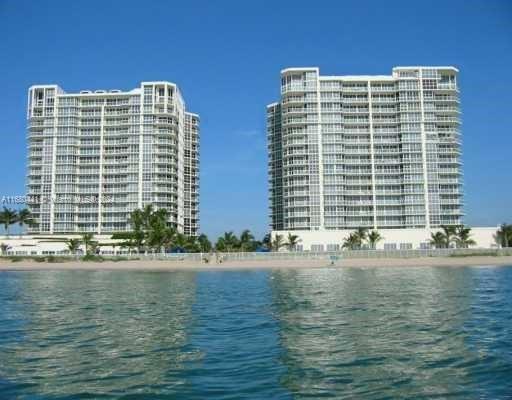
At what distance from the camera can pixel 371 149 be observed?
133125 mm

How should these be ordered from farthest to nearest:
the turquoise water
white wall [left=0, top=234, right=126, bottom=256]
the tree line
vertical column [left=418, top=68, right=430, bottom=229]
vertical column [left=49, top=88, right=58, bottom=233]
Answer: vertical column [left=49, top=88, right=58, bottom=233] → vertical column [left=418, top=68, right=430, bottom=229] → white wall [left=0, top=234, right=126, bottom=256] → the tree line → the turquoise water

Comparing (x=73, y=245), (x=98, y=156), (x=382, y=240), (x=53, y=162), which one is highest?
(x=98, y=156)

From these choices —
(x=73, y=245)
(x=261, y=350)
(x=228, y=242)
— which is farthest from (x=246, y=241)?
(x=261, y=350)

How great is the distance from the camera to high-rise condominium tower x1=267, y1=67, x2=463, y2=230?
12900cm

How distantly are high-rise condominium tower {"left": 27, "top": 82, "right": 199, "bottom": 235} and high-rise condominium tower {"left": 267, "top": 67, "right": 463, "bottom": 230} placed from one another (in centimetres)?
3647

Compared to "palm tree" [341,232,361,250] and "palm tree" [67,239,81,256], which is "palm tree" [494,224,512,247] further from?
"palm tree" [67,239,81,256]

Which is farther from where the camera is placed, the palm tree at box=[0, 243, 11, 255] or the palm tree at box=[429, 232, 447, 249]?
the palm tree at box=[0, 243, 11, 255]

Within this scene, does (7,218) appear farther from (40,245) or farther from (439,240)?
(439,240)

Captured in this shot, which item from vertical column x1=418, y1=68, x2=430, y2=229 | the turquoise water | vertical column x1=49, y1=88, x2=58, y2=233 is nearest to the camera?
the turquoise water

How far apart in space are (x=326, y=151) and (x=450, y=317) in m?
109

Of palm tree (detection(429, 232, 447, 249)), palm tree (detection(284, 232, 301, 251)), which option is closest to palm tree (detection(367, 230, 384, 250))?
palm tree (detection(429, 232, 447, 249))

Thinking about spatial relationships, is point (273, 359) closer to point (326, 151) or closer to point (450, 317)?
point (450, 317)

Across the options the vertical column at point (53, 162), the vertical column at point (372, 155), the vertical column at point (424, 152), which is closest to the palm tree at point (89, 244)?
the vertical column at point (53, 162)

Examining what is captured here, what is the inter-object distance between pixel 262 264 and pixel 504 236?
204ft
